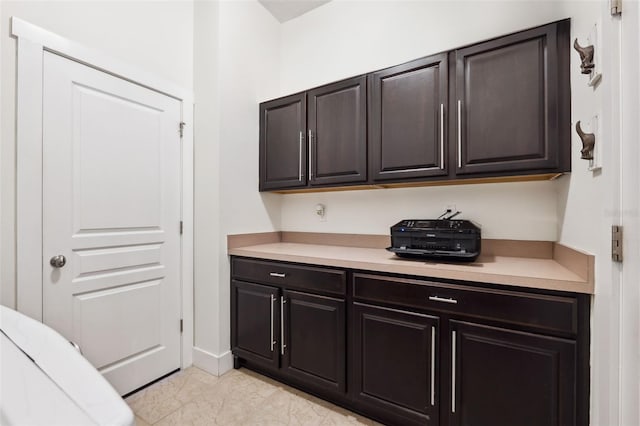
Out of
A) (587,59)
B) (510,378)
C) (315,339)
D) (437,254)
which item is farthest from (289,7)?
(510,378)

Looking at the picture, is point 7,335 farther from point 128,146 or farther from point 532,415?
point 532,415

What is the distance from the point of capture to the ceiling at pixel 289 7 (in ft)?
8.64

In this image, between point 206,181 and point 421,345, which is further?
point 206,181

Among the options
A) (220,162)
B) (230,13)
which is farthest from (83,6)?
(220,162)

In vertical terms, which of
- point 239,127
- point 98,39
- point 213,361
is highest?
point 98,39

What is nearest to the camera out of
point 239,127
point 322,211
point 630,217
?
point 630,217

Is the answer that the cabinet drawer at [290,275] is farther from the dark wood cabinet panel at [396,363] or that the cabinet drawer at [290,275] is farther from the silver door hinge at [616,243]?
the silver door hinge at [616,243]

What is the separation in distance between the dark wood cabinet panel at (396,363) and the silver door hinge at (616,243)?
0.78 metres

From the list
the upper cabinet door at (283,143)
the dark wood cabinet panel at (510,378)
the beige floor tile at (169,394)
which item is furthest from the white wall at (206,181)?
the dark wood cabinet panel at (510,378)

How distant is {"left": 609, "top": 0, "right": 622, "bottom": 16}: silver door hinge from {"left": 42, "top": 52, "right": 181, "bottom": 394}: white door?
239 cm

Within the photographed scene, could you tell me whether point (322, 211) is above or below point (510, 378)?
above

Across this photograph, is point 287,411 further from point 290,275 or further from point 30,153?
point 30,153

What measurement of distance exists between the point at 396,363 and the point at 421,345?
19 cm

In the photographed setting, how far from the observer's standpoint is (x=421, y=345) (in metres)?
1.53
